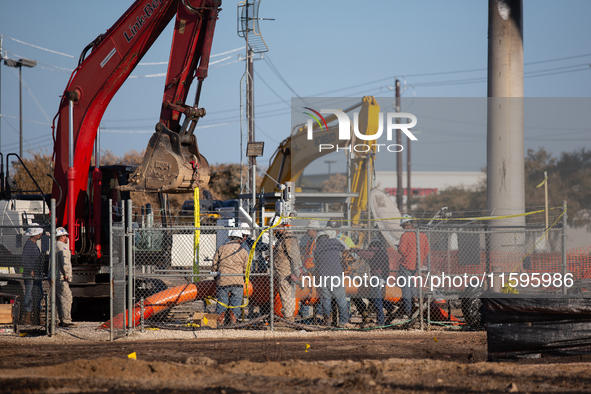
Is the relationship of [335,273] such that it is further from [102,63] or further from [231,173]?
[231,173]

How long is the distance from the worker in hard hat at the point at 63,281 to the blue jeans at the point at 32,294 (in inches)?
17.7

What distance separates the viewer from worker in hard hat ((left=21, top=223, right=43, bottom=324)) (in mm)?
10562

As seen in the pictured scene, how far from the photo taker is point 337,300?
10.4 metres

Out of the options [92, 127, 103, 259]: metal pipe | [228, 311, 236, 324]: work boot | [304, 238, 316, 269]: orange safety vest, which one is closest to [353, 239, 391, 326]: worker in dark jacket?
[304, 238, 316, 269]: orange safety vest

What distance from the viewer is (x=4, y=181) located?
11.2 metres

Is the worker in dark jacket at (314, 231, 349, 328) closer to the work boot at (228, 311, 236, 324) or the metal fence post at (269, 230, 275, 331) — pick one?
the metal fence post at (269, 230, 275, 331)

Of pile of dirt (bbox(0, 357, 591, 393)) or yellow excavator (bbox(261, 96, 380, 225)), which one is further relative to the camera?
yellow excavator (bbox(261, 96, 380, 225))

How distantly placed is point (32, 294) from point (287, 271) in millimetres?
4844

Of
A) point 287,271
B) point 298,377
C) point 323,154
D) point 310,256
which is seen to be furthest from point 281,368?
point 323,154

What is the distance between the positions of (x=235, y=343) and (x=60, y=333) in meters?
3.19

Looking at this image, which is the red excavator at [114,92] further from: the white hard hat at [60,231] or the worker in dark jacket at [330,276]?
the worker in dark jacket at [330,276]

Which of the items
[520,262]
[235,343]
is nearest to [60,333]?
[235,343]

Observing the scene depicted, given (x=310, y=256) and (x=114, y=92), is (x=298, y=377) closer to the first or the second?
(x=310, y=256)

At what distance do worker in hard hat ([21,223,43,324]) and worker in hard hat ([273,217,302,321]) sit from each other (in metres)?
4.42
